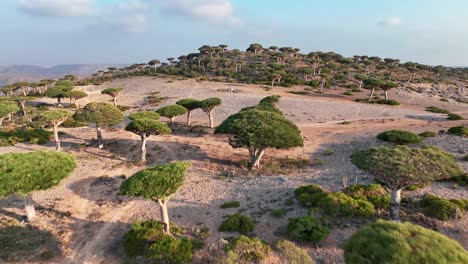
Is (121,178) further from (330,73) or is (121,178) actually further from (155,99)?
(330,73)

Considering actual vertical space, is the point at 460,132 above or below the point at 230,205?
above

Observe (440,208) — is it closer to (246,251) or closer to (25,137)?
(246,251)

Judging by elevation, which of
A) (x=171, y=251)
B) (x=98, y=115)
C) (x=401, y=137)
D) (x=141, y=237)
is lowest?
(x=141, y=237)

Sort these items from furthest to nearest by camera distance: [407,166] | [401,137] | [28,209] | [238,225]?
[401,137] < [28,209] < [238,225] < [407,166]

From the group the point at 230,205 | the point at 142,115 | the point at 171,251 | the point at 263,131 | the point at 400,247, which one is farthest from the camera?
the point at 142,115

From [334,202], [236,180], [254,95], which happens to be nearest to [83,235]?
[236,180]

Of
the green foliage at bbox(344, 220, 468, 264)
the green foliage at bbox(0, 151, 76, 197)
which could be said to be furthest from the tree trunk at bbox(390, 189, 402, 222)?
the green foliage at bbox(0, 151, 76, 197)

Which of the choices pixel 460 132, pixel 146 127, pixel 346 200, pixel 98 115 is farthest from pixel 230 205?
pixel 460 132
